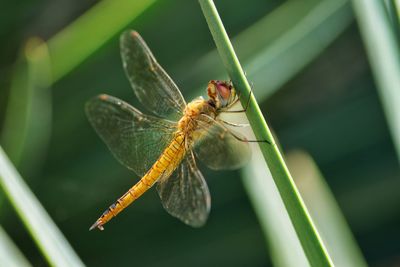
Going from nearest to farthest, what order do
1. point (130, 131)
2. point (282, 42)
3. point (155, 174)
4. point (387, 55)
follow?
1. point (387, 55)
2. point (155, 174)
3. point (130, 131)
4. point (282, 42)

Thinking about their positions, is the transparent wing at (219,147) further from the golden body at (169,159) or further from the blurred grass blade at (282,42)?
the blurred grass blade at (282,42)

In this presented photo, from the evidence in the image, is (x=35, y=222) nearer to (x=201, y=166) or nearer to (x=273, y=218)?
(x=273, y=218)

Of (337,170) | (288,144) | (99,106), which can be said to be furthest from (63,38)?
(337,170)

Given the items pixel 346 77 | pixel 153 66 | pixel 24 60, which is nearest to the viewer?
pixel 153 66

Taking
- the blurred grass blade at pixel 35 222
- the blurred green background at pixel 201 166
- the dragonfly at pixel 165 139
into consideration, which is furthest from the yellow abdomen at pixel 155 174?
the blurred green background at pixel 201 166

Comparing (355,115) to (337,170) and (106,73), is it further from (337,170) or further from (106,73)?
(106,73)

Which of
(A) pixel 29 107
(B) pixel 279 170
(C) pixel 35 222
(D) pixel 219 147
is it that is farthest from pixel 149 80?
(B) pixel 279 170
